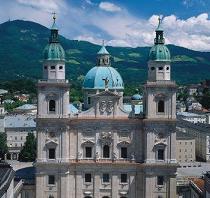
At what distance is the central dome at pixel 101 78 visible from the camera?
7638cm

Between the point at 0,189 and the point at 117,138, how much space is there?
2739 cm

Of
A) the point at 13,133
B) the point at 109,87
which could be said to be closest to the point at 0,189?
the point at 109,87

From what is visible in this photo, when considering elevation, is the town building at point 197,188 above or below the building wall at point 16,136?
below

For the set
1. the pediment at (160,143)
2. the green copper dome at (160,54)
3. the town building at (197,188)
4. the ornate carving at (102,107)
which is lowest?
the town building at (197,188)

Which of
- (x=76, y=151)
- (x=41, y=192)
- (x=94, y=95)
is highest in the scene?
(x=94, y=95)

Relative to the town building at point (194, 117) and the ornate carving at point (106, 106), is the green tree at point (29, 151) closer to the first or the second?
the ornate carving at point (106, 106)

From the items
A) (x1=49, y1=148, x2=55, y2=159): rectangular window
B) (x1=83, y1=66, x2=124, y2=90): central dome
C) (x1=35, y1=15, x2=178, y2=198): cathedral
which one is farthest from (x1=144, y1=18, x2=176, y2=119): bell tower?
(x1=49, y1=148, x2=55, y2=159): rectangular window

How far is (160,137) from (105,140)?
693cm

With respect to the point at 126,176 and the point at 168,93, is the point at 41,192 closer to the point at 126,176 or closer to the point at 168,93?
the point at 126,176

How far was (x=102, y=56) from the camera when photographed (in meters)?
79.4

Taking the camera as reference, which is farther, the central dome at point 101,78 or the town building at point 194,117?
the town building at point 194,117

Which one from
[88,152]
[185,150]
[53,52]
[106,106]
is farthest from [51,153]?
[185,150]

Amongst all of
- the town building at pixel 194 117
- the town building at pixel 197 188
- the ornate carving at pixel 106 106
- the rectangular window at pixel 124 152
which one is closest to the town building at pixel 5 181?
the ornate carving at pixel 106 106

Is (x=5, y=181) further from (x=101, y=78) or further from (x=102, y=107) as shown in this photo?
(x=101, y=78)
